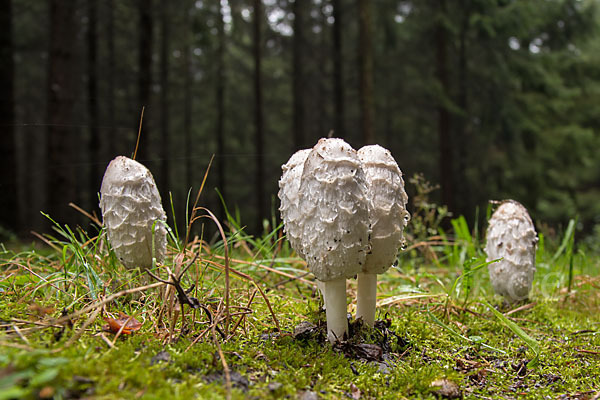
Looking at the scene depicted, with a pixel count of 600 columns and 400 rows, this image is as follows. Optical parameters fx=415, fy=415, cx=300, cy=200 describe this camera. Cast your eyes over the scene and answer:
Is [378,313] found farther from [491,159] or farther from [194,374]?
[491,159]

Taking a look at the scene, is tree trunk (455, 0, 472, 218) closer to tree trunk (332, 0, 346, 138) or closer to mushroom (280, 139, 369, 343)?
tree trunk (332, 0, 346, 138)

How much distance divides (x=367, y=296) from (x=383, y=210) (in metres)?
0.46

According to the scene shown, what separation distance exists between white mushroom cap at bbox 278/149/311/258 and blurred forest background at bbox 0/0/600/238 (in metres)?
5.48

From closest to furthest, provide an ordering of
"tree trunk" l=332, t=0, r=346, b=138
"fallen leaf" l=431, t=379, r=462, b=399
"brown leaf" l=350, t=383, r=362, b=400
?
"brown leaf" l=350, t=383, r=362, b=400, "fallen leaf" l=431, t=379, r=462, b=399, "tree trunk" l=332, t=0, r=346, b=138

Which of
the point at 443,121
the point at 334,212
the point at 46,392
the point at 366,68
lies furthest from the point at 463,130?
the point at 46,392

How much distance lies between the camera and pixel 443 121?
35.9ft

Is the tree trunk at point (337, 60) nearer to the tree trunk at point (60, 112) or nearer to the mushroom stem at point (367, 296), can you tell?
the tree trunk at point (60, 112)

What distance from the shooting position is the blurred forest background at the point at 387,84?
6.96 m

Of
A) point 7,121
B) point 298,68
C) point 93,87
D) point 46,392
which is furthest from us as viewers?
point 298,68

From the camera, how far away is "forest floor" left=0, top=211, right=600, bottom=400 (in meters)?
1.32

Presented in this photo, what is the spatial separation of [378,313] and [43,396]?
1876 millimetres

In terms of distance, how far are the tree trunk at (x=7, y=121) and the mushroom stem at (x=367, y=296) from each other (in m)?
6.52

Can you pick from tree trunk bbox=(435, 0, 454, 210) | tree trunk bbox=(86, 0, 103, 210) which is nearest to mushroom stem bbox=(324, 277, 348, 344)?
tree trunk bbox=(435, 0, 454, 210)

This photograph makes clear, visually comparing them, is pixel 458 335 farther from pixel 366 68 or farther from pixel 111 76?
pixel 111 76
